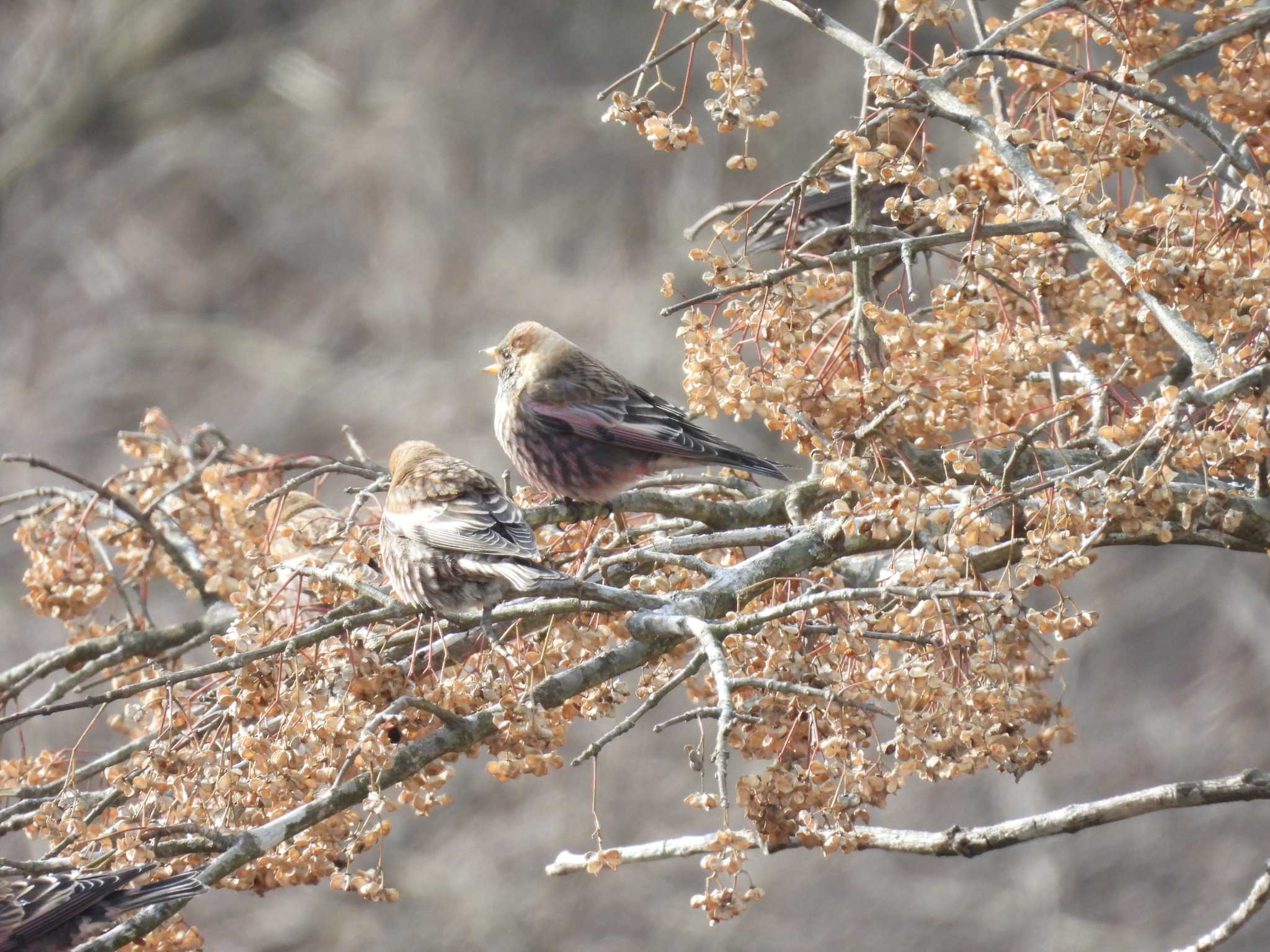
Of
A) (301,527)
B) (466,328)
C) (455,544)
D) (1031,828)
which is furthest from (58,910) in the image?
(466,328)

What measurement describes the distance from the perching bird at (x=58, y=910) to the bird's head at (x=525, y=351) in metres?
2.10

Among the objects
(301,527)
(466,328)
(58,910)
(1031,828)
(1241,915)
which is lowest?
(1241,915)

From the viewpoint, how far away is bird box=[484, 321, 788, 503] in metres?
4.51

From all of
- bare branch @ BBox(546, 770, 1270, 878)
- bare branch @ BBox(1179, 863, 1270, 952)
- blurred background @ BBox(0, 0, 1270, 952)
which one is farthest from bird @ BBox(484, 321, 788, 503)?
blurred background @ BBox(0, 0, 1270, 952)

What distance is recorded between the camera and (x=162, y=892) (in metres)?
3.32

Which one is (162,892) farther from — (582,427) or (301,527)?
(582,427)

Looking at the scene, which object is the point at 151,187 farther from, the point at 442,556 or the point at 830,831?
the point at 830,831

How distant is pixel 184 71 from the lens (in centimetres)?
1767

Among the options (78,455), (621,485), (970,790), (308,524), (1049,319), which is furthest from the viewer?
(78,455)

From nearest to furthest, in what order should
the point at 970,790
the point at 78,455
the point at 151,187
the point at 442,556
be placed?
the point at 442,556, the point at 970,790, the point at 78,455, the point at 151,187

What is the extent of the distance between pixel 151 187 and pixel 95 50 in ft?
7.44

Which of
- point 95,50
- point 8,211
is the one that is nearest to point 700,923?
point 8,211

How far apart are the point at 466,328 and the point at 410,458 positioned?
10.0 m

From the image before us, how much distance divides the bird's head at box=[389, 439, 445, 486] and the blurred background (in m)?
7.12
